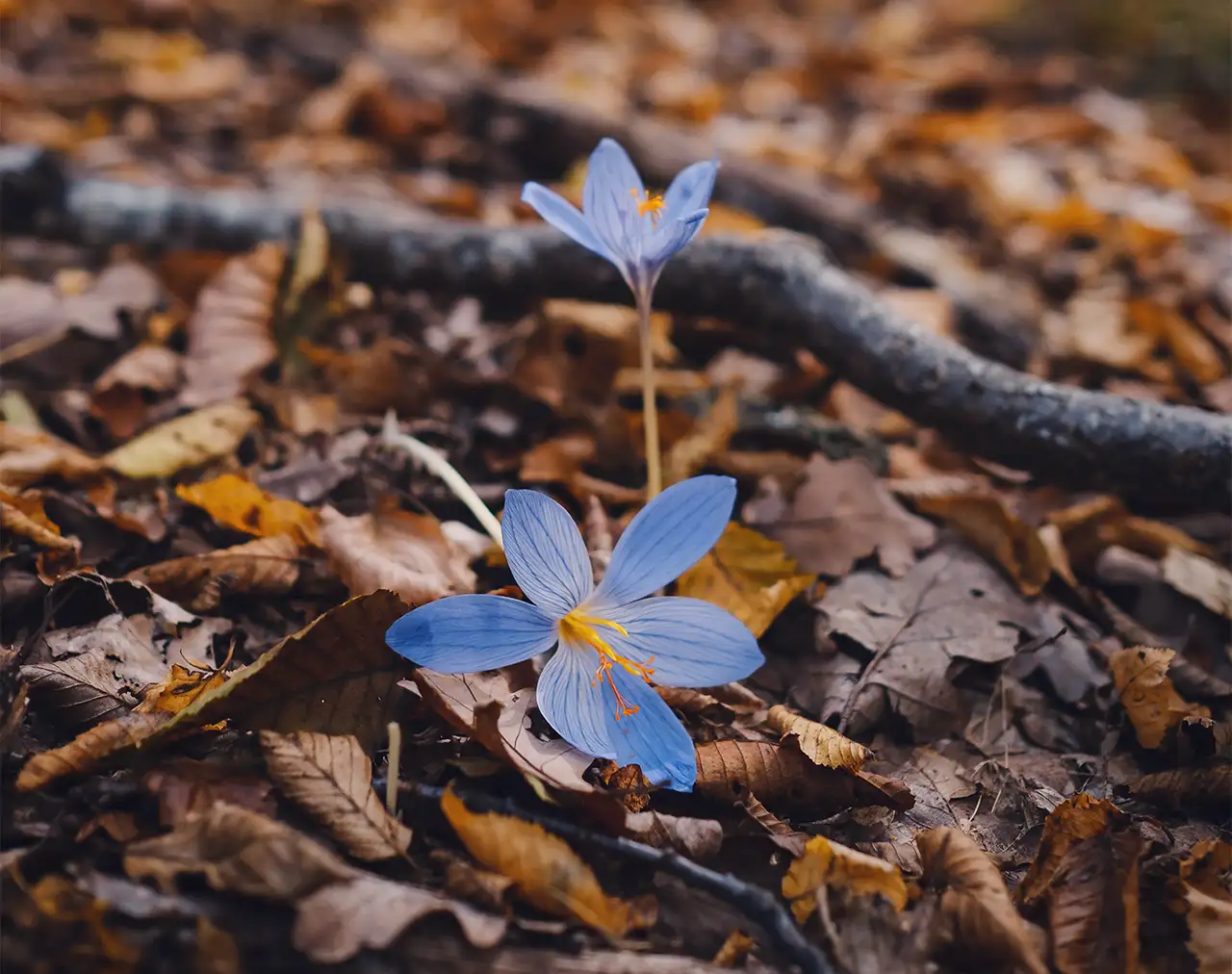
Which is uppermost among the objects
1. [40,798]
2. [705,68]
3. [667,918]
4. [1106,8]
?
[1106,8]

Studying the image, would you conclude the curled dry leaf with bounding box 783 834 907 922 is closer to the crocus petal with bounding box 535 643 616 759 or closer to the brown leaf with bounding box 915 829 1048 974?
the brown leaf with bounding box 915 829 1048 974

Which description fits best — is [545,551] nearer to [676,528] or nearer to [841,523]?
[676,528]

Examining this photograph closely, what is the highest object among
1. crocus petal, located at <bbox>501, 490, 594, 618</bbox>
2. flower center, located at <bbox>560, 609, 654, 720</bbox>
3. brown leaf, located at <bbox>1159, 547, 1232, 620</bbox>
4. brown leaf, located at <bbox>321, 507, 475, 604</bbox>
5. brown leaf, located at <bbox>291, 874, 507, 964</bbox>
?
crocus petal, located at <bbox>501, 490, 594, 618</bbox>

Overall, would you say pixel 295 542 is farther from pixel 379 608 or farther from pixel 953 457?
pixel 953 457

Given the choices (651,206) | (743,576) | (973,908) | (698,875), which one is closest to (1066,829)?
(973,908)

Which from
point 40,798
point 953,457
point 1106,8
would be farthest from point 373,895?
point 1106,8

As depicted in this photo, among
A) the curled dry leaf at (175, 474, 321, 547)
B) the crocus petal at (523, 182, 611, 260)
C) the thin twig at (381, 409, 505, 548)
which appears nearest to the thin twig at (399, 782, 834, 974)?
the thin twig at (381, 409, 505, 548)

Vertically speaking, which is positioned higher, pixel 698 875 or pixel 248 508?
pixel 248 508
